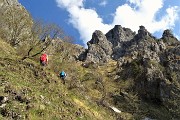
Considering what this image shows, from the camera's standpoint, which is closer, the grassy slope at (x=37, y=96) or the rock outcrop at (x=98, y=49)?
the grassy slope at (x=37, y=96)

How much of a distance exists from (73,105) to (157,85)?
47.7 m

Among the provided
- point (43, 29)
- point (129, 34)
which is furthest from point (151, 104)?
point (129, 34)

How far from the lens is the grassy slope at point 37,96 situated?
28781mm

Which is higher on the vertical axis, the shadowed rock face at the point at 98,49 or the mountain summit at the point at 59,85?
the shadowed rock face at the point at 98,49

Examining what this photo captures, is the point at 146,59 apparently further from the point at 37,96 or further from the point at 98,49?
the point at 98,49

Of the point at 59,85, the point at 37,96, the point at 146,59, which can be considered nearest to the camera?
the point at 37,96

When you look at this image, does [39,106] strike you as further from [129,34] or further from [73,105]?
[129,34]

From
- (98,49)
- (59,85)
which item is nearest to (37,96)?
(59,85)

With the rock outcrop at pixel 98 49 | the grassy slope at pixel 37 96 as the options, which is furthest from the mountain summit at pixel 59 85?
the rock outcrop at pixel 98 49

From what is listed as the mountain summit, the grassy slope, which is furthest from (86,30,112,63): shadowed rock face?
the grassy slope

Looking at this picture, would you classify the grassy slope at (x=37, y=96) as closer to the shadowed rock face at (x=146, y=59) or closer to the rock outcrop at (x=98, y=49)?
the shadowed rock face at (x=146, y=59)

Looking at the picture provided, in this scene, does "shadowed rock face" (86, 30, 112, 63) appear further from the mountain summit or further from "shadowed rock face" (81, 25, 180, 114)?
the mountain summit

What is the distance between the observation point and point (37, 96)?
31.7m

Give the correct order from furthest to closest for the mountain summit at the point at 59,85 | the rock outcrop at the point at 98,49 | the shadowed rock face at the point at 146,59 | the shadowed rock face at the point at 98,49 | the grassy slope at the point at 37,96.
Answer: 1. the shadowed rock face at the point at 98,49
2. the rock outcrop at the point at 98,49
3. the shadowed rock face at the point at 146,59
4. the mountain summit at the point at 59,85
5. the grassy slope at the point at 37,96
